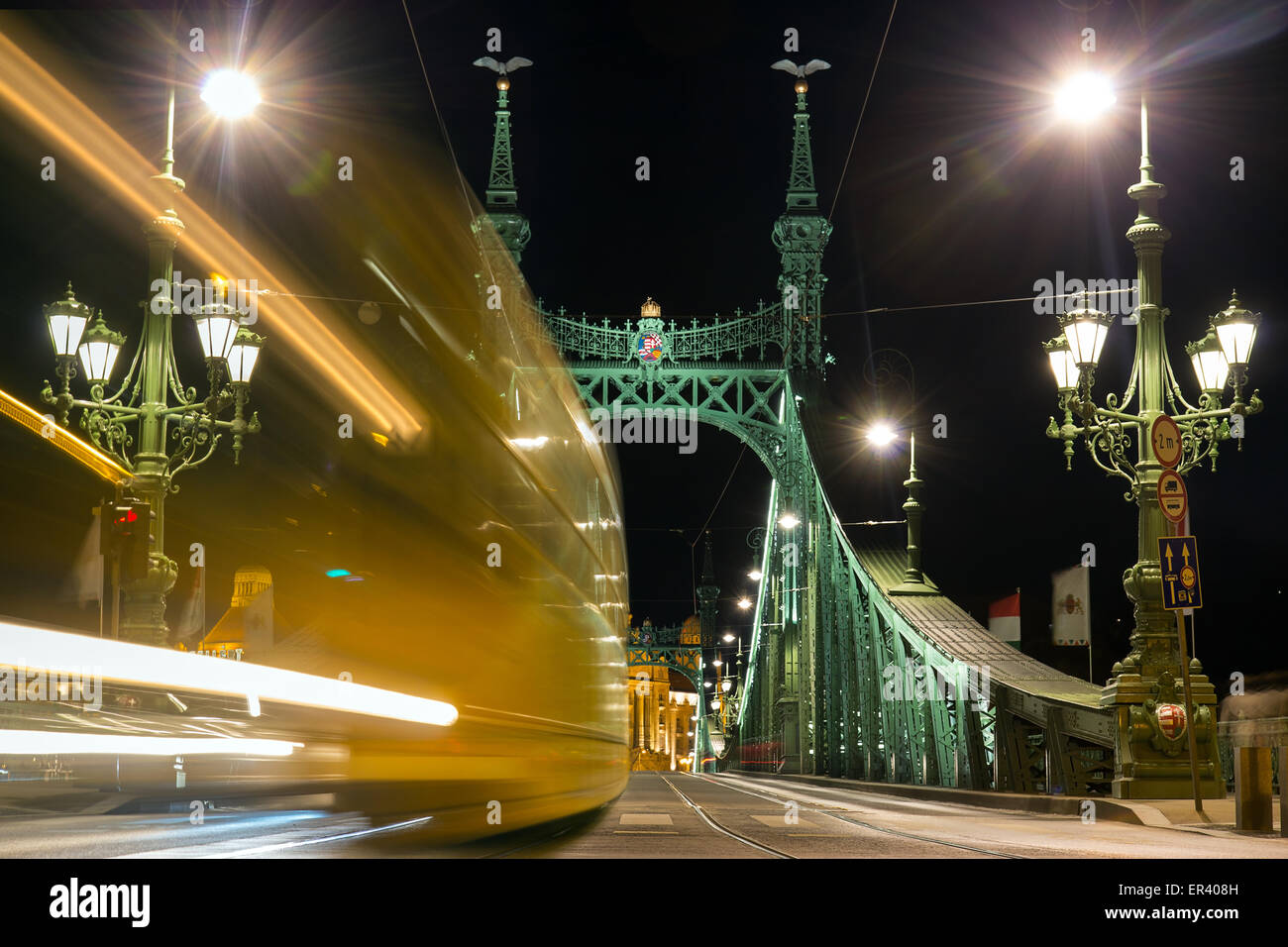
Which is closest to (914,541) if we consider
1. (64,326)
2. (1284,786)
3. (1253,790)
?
(1253,790)

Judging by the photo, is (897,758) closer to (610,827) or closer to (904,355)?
(904,355)

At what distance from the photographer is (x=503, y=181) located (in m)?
35.5

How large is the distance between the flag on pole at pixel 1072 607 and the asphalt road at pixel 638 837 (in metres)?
3.70

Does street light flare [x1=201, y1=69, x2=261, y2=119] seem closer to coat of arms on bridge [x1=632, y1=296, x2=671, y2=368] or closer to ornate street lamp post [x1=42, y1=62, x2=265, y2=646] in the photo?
ornate street lamp post [x1=42, y1=62, x2=265, y2=646]

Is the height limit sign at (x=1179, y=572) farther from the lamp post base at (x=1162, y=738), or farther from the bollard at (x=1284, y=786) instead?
the bollard at (x=1284, y=786)

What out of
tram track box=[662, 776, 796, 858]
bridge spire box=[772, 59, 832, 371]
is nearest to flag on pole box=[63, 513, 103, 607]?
tram track box=[662, 776, 796, 858]

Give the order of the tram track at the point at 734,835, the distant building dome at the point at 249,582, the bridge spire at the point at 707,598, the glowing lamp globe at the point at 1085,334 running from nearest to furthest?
the distant building dome at the point at 249,582 → the tram track at the point at 734,835 → the glowing lamp globe at the point at 1085,334 → the bridge spire at the point at 707,598

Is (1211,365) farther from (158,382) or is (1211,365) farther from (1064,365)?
(158,382)

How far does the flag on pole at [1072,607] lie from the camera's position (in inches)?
707

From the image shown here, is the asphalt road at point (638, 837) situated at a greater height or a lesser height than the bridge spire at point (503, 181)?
lesser

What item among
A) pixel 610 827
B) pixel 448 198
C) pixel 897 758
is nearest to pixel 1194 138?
pixel 897 758

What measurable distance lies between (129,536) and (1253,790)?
28.8ft

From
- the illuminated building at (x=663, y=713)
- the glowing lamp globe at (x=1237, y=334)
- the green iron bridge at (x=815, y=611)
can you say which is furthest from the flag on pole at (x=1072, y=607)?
the illuminated building at (x=663, y=713)

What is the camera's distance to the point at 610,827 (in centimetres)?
1169
